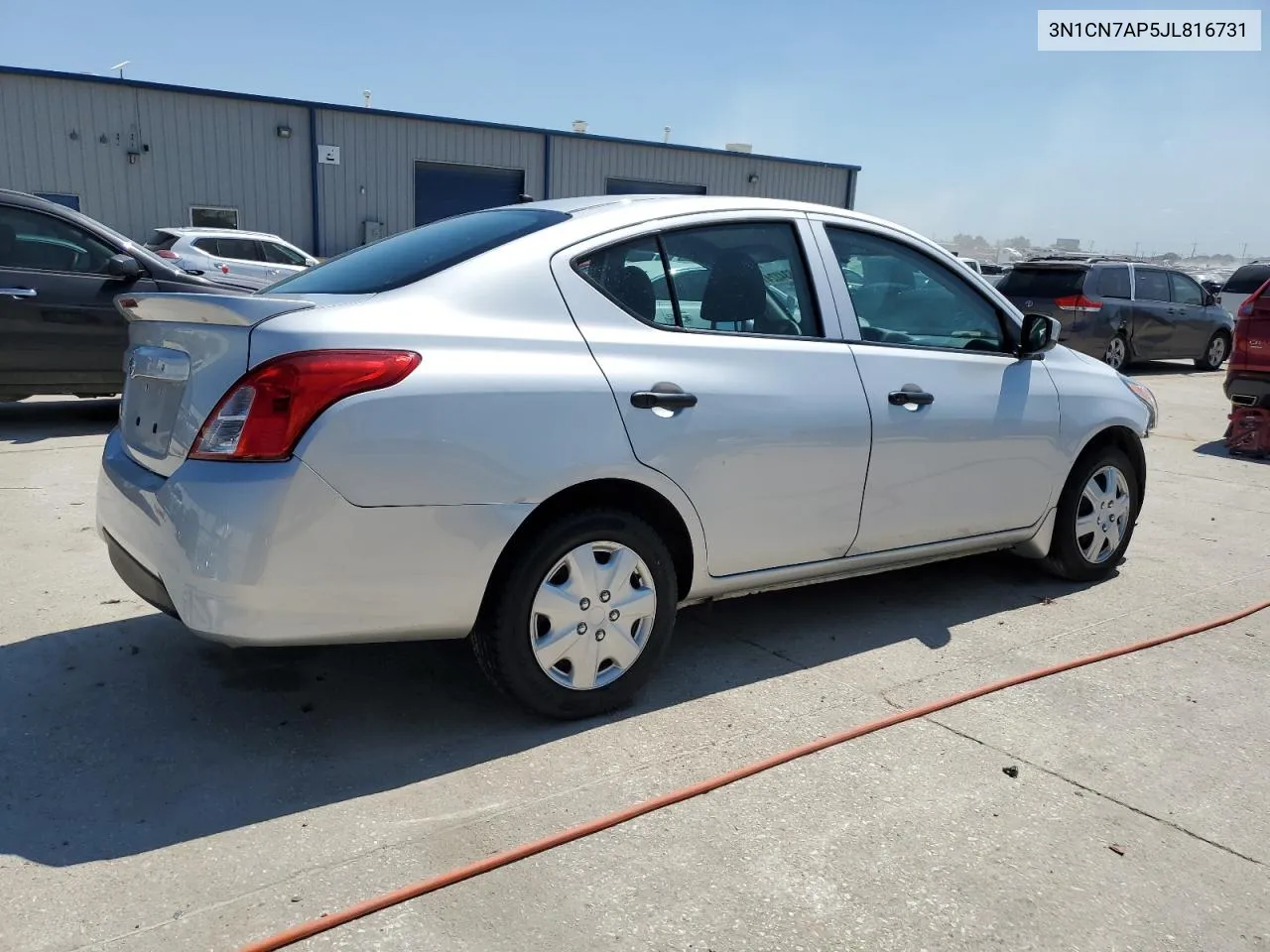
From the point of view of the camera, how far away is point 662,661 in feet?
12.7

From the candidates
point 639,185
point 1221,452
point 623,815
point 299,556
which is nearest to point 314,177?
point 639,185

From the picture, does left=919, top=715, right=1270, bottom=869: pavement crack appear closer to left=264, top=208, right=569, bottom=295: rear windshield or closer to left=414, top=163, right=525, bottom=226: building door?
left=264, top=208, right=569, bottom=295: rear windshield

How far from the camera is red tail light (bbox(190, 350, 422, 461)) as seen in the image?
271 cm

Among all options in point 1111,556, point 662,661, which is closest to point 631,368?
point 662,661

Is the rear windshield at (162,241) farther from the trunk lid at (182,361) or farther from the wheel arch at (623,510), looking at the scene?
the wheel arch at (623,510)

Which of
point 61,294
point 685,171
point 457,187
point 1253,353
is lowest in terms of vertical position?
point 1253,353

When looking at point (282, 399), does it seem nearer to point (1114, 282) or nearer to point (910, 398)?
point (910, 398)

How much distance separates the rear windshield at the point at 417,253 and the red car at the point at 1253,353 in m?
7.70

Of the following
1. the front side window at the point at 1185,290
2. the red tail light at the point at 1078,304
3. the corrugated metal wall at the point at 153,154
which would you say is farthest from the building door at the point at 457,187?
the front side window at the point at 1185,290

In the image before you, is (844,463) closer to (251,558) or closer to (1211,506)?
(251,558)

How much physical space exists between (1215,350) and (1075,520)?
581 inches

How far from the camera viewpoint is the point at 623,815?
277cm

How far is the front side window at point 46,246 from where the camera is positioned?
7695 millimetres

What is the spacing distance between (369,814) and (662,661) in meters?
1.40
